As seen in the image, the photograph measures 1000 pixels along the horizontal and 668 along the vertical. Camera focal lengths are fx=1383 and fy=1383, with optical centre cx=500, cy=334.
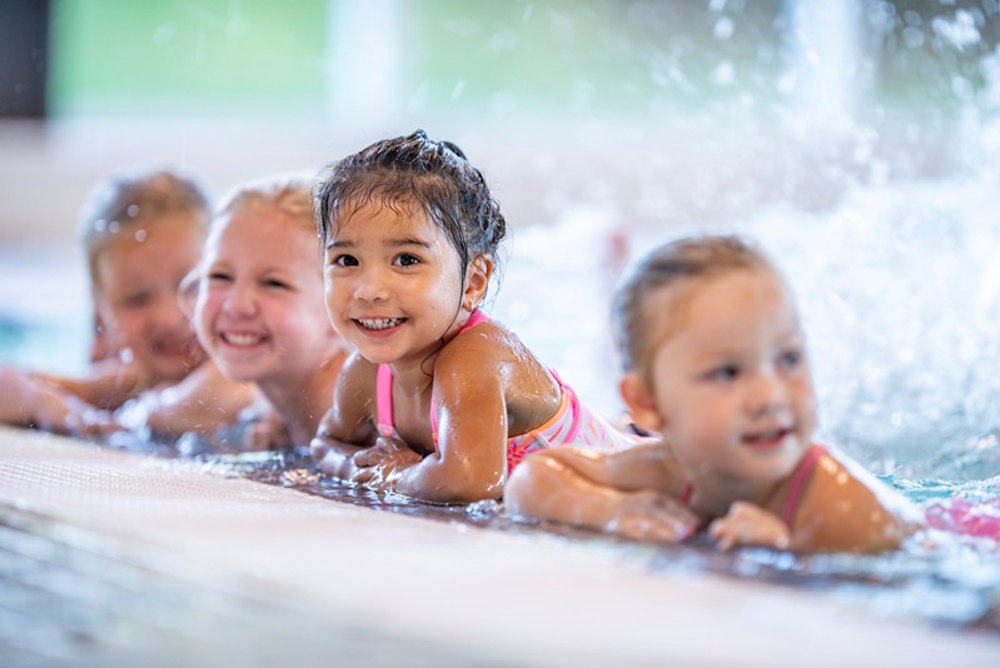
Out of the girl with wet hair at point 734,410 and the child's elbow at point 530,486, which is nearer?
the girl with wet hair at point 734,410

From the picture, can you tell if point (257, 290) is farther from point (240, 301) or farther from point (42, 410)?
point (42, 410)

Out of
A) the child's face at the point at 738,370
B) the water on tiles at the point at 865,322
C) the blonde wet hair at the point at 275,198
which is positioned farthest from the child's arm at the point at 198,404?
the child's face at the point at 738,370

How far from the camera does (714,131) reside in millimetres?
10375

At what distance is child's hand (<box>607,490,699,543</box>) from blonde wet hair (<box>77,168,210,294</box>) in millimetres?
2307

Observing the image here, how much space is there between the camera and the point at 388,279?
2477mm

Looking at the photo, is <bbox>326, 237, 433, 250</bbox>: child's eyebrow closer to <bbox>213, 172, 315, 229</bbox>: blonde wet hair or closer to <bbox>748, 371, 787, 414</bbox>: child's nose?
<bbox>213, 172, 315, 229</bbox>: blonde wet hair

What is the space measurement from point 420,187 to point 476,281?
0.23m

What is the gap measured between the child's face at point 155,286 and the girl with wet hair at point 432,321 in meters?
1.30

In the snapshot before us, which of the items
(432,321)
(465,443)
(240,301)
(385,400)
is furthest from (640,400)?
(240,301)

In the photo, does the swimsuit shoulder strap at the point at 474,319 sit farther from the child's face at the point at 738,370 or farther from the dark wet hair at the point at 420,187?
the child's face at the point at 738,370

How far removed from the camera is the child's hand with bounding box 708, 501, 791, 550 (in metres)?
1.78

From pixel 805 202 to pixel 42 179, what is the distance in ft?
24.1

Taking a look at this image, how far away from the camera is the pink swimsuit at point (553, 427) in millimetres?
2637

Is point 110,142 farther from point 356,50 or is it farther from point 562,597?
point 562,597
